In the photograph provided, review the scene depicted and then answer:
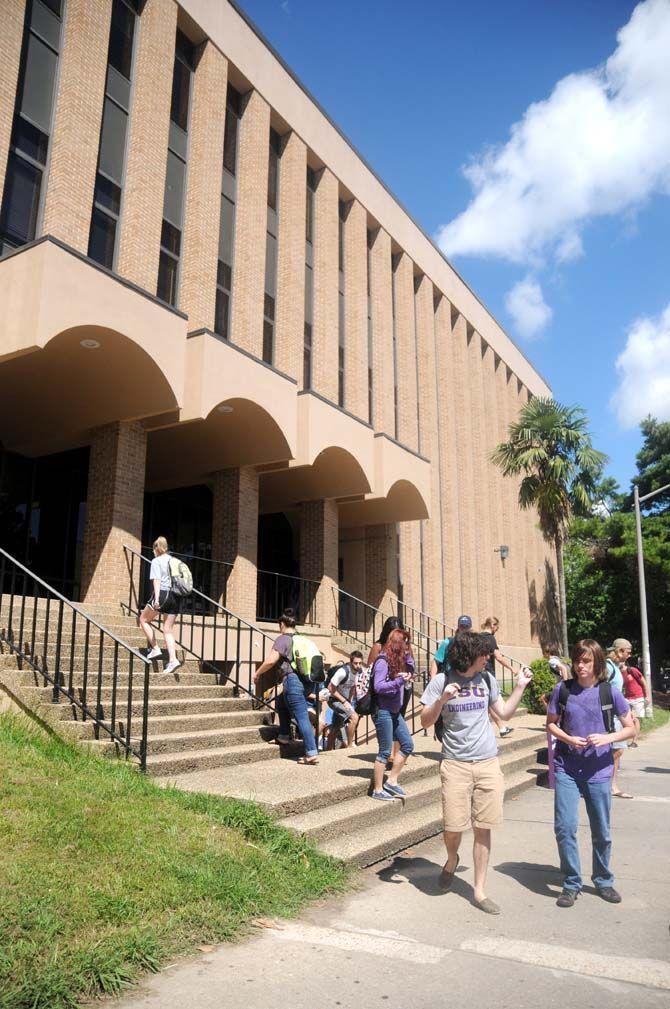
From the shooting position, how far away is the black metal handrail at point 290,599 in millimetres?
16594

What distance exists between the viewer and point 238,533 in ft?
46.5

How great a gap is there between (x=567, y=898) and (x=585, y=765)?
2.81 ft

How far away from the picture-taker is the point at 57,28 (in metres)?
12.7

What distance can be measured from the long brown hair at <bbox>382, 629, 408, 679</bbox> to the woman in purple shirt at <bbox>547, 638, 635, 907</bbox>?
7.31ft

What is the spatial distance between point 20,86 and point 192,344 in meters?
4.95

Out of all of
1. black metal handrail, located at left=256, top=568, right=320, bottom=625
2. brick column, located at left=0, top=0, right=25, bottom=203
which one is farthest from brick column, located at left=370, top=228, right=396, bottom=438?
brick column, located at left=0, top=0, right=25, bottom=203

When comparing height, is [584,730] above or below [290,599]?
below

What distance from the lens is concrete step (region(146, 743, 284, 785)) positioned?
6.60 m

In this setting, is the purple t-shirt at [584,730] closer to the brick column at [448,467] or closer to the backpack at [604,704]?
the backpack at [604,704]

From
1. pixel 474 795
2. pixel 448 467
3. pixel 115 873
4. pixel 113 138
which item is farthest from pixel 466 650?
pixel 448 467

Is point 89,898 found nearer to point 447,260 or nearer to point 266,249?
point 266,249

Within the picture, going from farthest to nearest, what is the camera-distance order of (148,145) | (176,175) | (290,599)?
(290,599)
(176,175)
(148,145)

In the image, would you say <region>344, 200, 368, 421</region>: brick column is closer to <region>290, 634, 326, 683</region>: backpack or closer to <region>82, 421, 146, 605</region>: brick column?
<region>82, 421, 146, 605</region>: brick column

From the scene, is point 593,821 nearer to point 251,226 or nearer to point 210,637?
point 210,637
